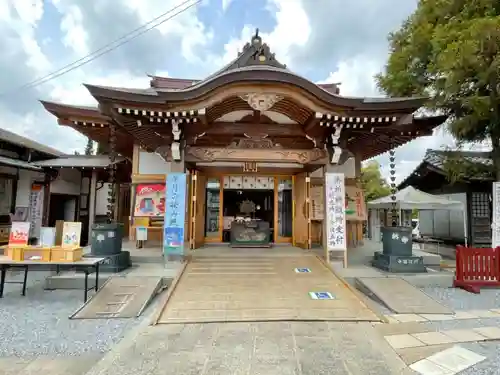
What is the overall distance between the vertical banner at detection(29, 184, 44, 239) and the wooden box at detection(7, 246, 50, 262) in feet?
18.6

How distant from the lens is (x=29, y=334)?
3.85 metres

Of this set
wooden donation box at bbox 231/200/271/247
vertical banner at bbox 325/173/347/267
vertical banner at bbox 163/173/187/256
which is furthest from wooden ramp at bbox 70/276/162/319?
vertical banner at bbox 325/173/347/267

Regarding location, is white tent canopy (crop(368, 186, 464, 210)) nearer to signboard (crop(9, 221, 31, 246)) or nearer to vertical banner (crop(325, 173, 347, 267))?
vertical banner (crop(325, 173, 347, 267))

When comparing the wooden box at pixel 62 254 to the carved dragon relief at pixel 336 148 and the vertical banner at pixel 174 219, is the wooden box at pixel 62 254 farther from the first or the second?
→ the carved dragon relief at pixel 336 148

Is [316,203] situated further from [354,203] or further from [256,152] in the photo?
[256,152]

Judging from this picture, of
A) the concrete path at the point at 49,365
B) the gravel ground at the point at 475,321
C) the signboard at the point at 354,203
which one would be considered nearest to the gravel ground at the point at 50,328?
the concrete path at the point at 49,365

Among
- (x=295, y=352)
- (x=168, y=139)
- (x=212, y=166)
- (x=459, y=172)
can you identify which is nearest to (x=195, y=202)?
(x=212, y=166)

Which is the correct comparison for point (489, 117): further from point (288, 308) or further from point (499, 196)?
point (288, 308)

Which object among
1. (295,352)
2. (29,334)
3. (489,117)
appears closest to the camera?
(295,352)

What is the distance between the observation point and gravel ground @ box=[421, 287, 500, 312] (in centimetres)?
519

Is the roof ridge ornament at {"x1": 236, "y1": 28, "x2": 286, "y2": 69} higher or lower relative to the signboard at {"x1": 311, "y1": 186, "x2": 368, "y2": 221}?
higher

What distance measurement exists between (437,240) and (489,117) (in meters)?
5.94

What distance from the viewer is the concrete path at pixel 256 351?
2.91 meters

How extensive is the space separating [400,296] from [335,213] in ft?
6.89
